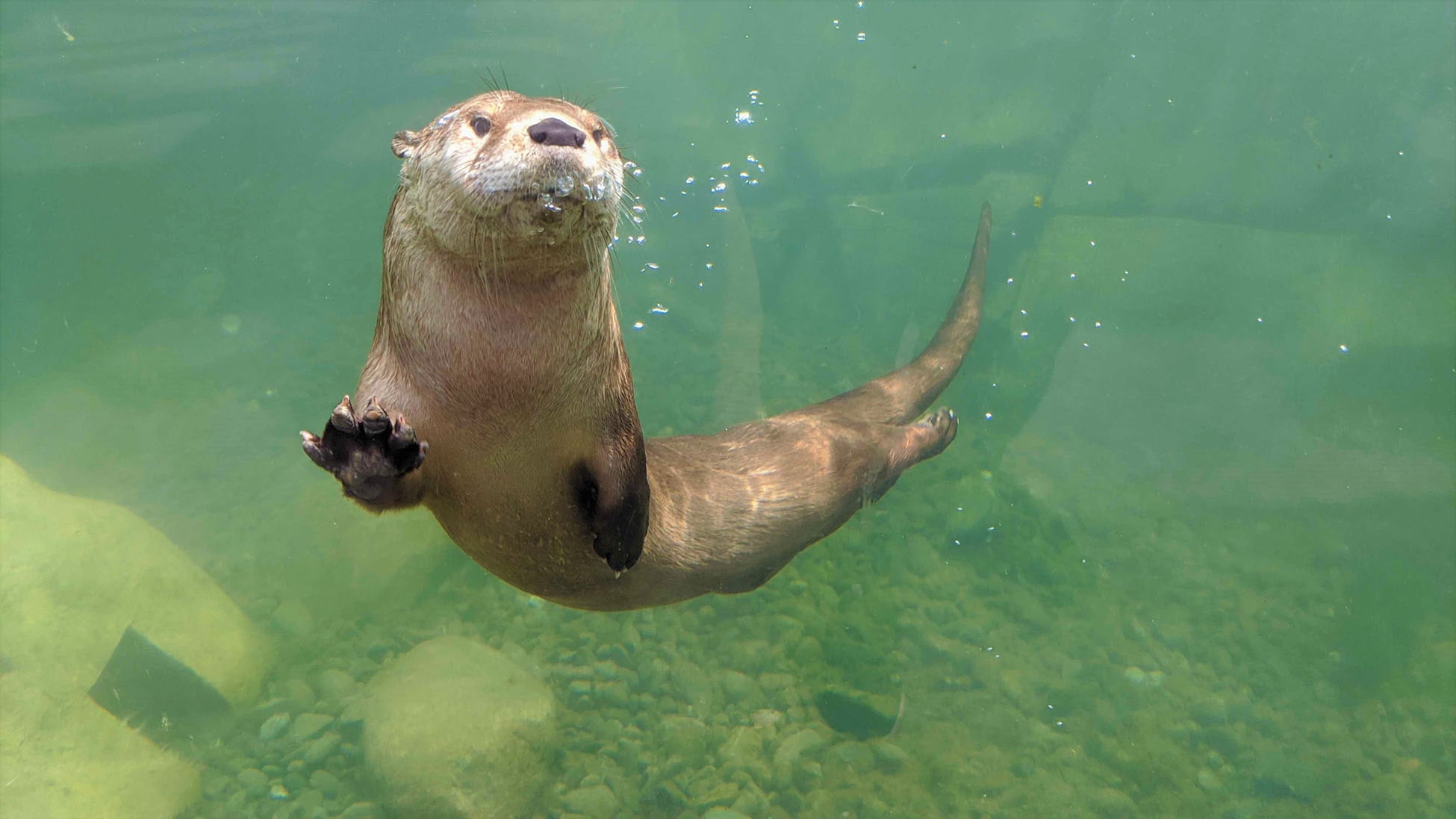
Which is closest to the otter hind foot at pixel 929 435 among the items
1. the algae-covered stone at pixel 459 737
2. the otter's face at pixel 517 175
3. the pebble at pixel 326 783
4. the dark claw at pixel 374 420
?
the algae-covered stone at pixel 459 737

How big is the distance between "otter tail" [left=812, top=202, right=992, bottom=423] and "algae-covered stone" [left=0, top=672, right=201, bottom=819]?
4364 millimetres

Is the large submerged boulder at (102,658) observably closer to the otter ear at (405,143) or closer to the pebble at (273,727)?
the pebble at (273,727)

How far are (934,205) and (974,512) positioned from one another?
269 inches

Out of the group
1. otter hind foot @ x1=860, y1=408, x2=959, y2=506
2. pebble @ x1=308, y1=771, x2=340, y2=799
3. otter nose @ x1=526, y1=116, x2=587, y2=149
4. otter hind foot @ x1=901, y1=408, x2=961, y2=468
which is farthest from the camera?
otter hind foot @ x1=901, y1=408, x2=961, y2=468

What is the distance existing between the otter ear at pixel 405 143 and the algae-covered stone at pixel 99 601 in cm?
442

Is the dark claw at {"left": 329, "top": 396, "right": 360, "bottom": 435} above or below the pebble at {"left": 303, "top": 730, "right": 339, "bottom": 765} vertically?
above

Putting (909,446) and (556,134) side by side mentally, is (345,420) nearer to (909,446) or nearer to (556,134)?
(556,134)

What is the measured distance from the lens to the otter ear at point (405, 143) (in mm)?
2020

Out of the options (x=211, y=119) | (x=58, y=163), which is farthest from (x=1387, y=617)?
(x=58, y=163)

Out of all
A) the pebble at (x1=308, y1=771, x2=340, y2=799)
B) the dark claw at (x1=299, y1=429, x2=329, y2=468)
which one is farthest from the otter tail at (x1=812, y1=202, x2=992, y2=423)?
the pebble at (x1=308, y1=771, x2=340, y2=799)

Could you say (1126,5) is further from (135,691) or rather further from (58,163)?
(58,163)

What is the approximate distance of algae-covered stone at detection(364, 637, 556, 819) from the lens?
3.78 m

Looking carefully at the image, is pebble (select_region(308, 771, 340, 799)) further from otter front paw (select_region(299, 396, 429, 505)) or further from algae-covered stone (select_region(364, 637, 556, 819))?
otter front paw (select_region(299, 396, 429, 505))

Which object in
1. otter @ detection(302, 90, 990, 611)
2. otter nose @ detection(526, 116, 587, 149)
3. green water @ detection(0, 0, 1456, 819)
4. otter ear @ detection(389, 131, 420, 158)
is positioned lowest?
green water @ detection(0, 0, 1456, 819)
